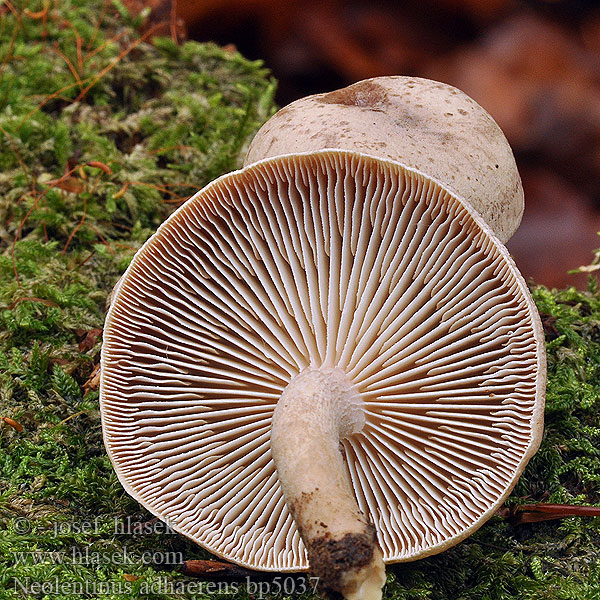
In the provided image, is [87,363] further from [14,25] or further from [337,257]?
[14,25]

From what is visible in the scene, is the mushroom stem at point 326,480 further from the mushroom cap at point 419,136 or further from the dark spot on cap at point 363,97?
the dark spot on cap at point 363,97

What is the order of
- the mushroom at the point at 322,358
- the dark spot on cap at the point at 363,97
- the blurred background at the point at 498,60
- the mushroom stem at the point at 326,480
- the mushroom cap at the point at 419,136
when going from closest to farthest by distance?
the mushroom stem at the point at 326,480 < the mushroom at the point at 322,358 < the mushroom cap at the point at 419,136 < the dark spot on cap at the point at 363,97 < the blurred background at the point at 498,60

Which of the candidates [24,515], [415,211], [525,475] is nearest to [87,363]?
[24,515]

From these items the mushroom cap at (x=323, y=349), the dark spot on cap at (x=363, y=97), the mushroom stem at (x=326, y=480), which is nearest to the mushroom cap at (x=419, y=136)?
the dark spot on cap at (x=363, y=97)

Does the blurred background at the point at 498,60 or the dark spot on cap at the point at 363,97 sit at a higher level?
the dark spot on cap at the point at 363,97

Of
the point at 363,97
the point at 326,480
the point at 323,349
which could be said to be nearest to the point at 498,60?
the point at 363,97

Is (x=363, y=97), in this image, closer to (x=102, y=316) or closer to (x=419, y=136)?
(x=419, y=136)

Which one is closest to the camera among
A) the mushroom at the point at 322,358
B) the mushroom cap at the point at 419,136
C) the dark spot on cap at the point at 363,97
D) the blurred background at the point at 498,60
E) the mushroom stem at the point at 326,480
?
the mushroom stem at the point at 326,480

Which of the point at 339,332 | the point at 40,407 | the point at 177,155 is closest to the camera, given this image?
the point at 339,332
